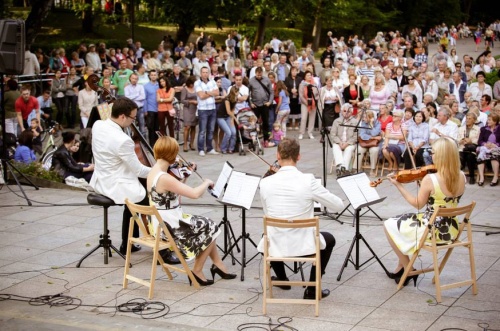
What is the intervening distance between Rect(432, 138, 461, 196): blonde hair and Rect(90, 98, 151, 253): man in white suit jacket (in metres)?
3.09

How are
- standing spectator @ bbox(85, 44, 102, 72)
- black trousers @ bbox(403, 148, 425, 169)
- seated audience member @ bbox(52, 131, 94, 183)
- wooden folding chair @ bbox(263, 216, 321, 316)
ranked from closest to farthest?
wooden folding chair @ bbox(263, 216, 321, 316) → seated audience member @ bbox(52, 131, 94, 183) → black trousers @ bbox(403, 148, 425, 169) → standing spectator @ bbox(85, 44, 102, 72)

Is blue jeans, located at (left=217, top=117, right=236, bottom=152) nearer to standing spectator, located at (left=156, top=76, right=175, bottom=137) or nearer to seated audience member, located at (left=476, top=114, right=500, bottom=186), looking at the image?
standing spectator, located at (left=156, top=76, right=175, bottom=137)

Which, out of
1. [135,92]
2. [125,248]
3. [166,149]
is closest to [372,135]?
[135,92]

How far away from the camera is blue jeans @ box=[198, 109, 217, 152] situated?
56.8 ft

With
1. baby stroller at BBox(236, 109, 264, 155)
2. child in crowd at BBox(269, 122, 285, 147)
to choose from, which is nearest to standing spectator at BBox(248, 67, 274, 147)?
child in crowd at BBox(269, 122, 285, 147)

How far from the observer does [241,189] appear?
848cm

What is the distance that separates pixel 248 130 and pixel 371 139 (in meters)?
2.94

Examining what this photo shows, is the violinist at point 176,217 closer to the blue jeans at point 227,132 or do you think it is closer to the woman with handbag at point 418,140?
the woman with handbag at point 418,140

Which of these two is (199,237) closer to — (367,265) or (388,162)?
(367,265)

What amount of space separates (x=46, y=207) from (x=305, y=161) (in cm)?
616

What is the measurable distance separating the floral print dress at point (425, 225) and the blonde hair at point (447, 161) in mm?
103

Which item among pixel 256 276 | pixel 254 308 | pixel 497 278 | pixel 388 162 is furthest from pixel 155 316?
pixel 388 162

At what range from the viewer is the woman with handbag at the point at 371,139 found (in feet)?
50.6

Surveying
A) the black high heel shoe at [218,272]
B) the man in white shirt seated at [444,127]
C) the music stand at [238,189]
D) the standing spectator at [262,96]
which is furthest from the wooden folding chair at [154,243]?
the standing spectator at [262,96]
